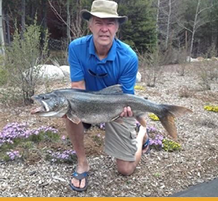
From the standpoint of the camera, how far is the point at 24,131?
463cm

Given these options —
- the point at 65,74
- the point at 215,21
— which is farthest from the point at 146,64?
the point at 215,21

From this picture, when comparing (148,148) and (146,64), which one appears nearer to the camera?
(148,148)

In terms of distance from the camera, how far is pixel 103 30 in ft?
10.4

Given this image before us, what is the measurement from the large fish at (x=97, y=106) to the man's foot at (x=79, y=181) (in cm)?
83

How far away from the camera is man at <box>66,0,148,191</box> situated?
319cm

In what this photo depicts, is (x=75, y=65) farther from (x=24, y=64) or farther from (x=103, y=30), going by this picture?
(x=24, y=64)

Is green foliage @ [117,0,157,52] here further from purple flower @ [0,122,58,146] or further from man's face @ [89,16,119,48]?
man's face @ [89,16,119,48]

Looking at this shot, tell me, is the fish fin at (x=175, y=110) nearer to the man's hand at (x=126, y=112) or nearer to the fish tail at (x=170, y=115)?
the fish tail at (x=170, y=115)

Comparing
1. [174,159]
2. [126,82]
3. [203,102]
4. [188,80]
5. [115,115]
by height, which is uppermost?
[126,82]

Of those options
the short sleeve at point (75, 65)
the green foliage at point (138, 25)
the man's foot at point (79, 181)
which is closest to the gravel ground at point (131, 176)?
the man's foot at point (79, 181)

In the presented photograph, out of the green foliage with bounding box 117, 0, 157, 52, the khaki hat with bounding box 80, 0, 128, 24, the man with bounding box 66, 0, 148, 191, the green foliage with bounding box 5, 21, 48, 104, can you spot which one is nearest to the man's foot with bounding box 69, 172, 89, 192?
the man with bounding box 66, 0, 148, 191

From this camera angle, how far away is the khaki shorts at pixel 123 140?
3.67 metres

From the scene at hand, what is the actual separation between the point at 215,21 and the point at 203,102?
2336 cm

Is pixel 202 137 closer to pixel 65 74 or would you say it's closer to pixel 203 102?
pixel 203 102
